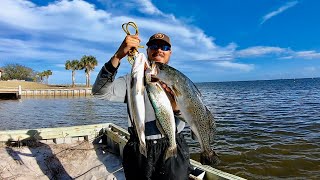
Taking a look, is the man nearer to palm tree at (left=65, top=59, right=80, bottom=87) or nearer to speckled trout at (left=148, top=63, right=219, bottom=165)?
speckled trout at (left=148, top=63, right=219, bottom=165)

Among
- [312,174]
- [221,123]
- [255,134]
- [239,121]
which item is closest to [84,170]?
[312,174]

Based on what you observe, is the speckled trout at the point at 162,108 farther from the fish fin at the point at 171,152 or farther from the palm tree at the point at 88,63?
the palm tree at the point at 88,63

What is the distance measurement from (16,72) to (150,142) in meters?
136

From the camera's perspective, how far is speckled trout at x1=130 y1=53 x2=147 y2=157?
2688 millimetres

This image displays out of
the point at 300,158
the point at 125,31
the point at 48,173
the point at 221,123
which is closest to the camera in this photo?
the point at 125,31

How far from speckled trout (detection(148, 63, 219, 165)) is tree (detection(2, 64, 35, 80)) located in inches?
5160

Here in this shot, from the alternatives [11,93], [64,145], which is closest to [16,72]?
[11,93]

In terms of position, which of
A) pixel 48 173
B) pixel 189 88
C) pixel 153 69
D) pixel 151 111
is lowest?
pixel 48 173

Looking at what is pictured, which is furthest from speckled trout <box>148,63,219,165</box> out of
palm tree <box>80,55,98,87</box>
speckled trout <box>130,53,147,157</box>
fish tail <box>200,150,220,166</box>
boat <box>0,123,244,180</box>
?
palm tree <box>80,55,98,87</box>

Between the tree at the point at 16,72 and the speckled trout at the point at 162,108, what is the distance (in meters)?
131

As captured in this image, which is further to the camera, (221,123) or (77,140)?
(221,123)

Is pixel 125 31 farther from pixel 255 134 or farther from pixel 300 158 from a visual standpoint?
pixel 255 134

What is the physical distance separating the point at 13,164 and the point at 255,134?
12.2 metres

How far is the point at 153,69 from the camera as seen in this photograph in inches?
109
